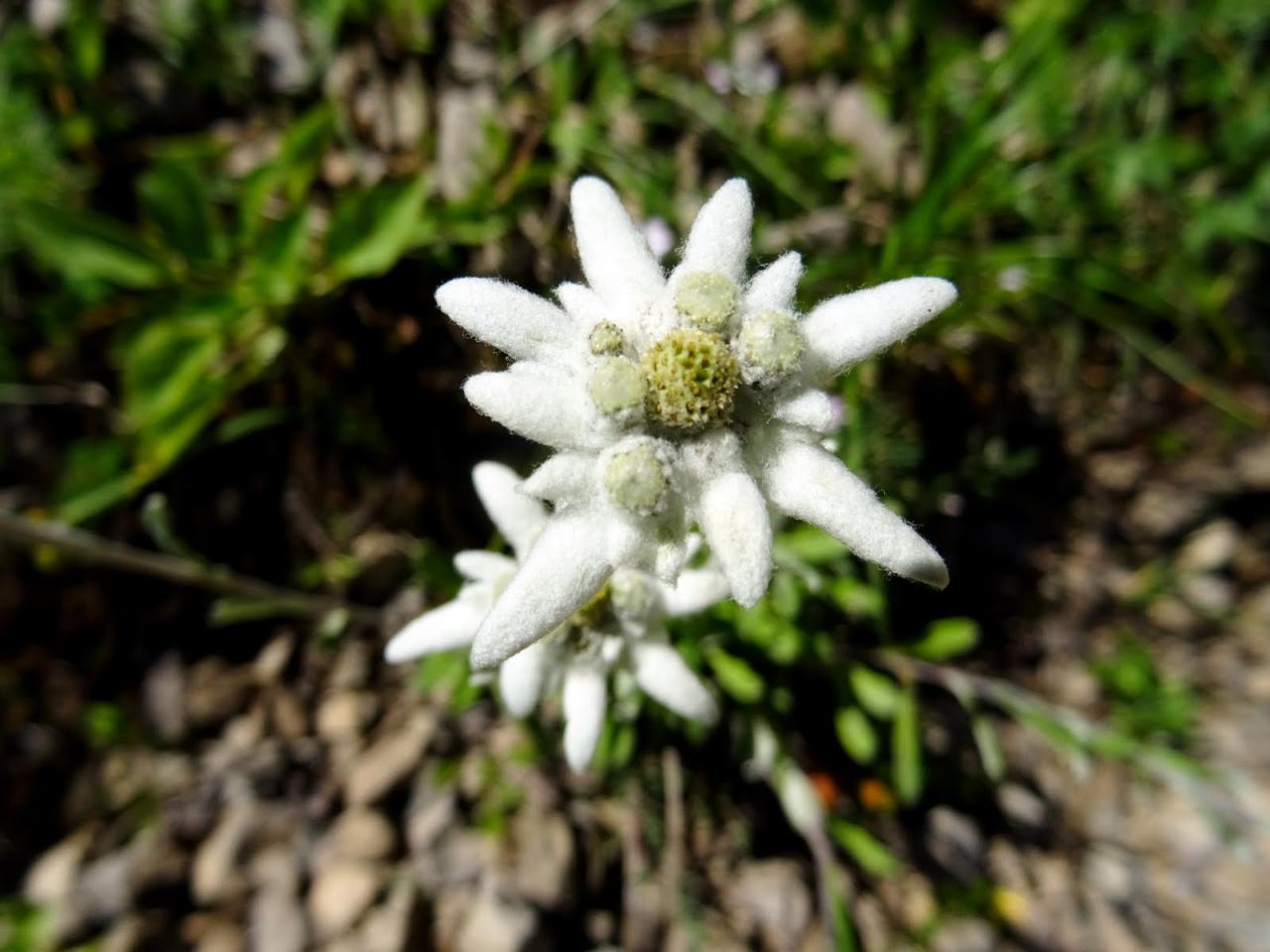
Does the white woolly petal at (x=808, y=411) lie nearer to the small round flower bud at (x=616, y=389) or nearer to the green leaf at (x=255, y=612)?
the small round flower bud at (x=616, y=389)

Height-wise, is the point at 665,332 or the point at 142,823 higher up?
the point at 665,332

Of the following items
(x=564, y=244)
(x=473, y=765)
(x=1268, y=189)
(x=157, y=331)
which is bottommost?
(x=473, y=765)

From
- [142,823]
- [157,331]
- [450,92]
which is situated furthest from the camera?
[450,92]

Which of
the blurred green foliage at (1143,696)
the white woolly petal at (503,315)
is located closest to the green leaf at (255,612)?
the white woolly petal at (503,315)

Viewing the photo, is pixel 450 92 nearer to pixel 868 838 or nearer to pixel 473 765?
pixel 473 765

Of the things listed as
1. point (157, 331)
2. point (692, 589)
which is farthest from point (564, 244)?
point (692, 589)

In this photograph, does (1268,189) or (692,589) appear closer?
(692,589)

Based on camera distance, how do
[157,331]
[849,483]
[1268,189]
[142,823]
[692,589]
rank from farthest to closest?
[1268,189] < [142,823] < [157,331] < [692,589] < [849,483]
